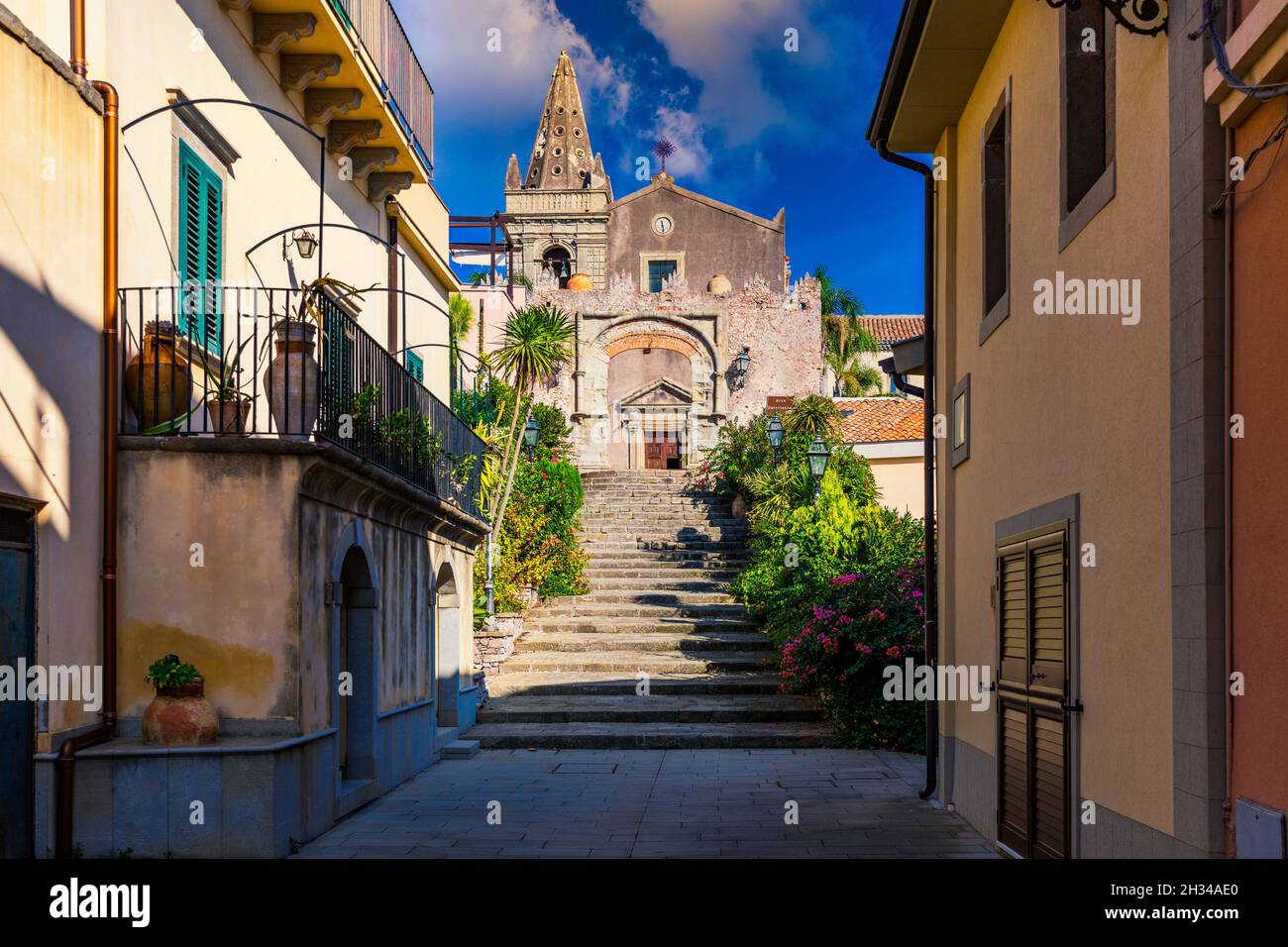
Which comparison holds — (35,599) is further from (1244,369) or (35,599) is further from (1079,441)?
(1244,369)

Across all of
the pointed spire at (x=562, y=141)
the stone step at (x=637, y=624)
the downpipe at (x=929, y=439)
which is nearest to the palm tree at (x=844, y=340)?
the pointed spire at (x=562, y=141)

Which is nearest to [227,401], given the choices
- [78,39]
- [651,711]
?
[78,39]

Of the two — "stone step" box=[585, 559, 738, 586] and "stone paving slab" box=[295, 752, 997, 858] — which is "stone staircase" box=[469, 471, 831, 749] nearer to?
"stone step" box=[585, 559, 738, 586]

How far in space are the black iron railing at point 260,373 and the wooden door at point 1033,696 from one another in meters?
4.88

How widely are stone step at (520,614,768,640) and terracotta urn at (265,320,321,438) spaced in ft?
37.9

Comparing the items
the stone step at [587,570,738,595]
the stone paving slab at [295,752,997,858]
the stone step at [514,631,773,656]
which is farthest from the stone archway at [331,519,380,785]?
the stone step at [587,570,738,595]

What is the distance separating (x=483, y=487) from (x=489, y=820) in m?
13.7

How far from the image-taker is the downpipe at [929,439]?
11312 mm

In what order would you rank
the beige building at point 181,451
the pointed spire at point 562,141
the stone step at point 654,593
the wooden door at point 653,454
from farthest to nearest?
the pointed spire at point 562,141 < the wooden door at point 653,454 < the stone step at point 654,593 < the beige building at point 181,451

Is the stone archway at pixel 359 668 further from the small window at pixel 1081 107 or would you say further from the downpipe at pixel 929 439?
the small window at pixel 1081 107

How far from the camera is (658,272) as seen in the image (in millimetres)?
48469

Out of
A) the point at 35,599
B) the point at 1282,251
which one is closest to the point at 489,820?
the point at 35,599

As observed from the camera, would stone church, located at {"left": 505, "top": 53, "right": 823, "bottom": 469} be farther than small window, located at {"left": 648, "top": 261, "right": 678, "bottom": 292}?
No

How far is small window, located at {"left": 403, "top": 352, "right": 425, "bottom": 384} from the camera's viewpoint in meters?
15.9
